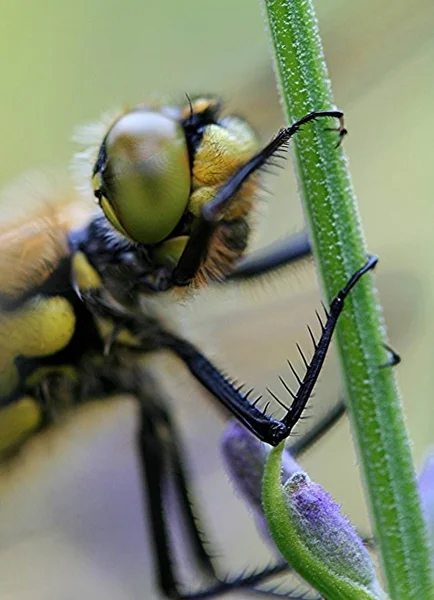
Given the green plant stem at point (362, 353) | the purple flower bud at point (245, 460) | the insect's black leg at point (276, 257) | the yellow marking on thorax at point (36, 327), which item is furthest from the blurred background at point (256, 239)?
the green plant stem at point (362, 353)

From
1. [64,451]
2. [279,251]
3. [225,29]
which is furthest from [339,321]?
[225,29]

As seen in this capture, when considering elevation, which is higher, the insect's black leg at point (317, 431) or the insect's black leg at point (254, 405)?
the insect's black leg at point (254, 405)

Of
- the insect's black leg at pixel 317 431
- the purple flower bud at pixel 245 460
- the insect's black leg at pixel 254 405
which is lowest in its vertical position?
the insect's black leg at pixel 317 431

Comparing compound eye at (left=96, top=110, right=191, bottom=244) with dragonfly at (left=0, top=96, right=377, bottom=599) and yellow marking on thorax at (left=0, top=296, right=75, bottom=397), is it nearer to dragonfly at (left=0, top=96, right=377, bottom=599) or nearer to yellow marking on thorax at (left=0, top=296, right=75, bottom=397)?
dragonfly at (left=0, top=96, right=377, bottom=599)

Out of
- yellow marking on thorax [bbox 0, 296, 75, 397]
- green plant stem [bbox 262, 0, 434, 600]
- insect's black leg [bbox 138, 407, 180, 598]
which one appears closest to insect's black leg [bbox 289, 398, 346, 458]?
insect's black leg [bbox 138, 407, 180, 598]

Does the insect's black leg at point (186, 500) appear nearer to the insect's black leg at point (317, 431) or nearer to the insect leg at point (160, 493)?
the insect leg at point (160, 493)

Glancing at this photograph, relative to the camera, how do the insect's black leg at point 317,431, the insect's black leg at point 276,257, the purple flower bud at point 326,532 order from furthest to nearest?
1. the insect's black leg at point 317,431
2. the insect's black leg at point 276,257
3. the purple flower bud at point 326,532
